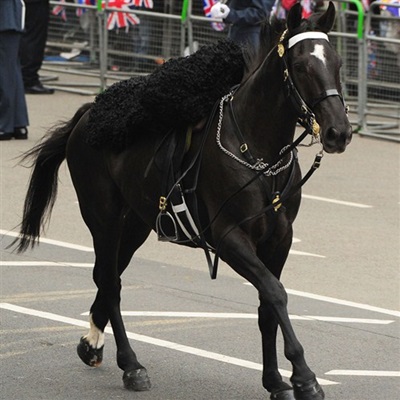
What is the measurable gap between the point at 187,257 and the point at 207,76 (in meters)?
3.50

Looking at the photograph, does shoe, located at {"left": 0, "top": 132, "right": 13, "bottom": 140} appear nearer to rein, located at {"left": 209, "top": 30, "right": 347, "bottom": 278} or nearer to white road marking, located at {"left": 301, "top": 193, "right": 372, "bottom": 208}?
white road marking, located at {"left": 301, "top": 193, "right": 372, "bottom": 208}

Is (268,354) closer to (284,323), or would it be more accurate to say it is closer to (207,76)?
(284,323)

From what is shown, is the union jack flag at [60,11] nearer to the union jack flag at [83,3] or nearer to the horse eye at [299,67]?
the union jack flag at [83,3]

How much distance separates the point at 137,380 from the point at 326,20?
213 centimetres

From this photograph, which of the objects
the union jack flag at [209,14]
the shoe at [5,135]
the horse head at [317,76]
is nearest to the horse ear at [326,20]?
the horse head at [317,76]

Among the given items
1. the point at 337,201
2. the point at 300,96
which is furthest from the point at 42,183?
the point at 337,201

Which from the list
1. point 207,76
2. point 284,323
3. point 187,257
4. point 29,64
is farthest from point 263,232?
point 29,64

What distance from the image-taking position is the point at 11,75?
13.4 m

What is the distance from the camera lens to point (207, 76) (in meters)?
6.34

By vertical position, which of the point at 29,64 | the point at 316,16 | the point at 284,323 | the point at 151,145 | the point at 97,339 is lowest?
the point at 29,64

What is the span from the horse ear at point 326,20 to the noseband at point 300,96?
0.04 metres

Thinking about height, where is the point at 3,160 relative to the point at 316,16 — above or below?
below

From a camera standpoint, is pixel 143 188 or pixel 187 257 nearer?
pixel 143 188

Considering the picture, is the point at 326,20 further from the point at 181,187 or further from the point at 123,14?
the point at 123,14
